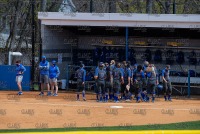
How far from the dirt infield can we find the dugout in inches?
180

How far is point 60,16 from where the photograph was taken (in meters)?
27.0

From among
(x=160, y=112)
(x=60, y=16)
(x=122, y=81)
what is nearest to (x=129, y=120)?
(x=160, y=112)

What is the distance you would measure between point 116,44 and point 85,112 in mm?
11835

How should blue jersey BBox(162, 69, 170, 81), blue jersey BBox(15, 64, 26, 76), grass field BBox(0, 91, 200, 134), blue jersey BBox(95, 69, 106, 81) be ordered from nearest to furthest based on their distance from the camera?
grass field BBox(0, 91, 200, 134) < blue jersey BBox(95, 69, 106, 81) < blue jersey BBox(162, 69, 170, 81) < blue jersey BBox(15, 64, 26, 76)

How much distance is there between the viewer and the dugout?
1129 inches

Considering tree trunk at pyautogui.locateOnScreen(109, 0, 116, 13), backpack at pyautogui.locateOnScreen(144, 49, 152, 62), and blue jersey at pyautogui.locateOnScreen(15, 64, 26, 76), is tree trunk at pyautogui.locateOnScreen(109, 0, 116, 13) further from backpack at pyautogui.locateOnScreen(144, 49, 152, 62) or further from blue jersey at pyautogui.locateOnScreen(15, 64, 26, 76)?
blue jersey at pyautogui.locateOnScreen(15, 64, 26, 76)

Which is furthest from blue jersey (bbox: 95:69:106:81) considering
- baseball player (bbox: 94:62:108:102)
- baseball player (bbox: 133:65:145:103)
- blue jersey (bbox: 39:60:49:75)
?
blue jersey (bbox: 39:60:49:75)

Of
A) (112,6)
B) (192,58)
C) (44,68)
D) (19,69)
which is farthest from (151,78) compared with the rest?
(112,6)

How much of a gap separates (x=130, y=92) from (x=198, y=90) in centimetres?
550

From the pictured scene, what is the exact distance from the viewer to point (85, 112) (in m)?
19.9

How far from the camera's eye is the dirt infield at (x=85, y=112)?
17.6 m

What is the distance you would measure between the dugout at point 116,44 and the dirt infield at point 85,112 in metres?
4.57

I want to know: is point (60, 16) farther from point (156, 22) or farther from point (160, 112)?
point (160, 112)

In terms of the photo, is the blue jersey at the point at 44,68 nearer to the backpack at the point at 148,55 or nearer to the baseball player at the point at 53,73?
the baseball player at the point at 53,73
